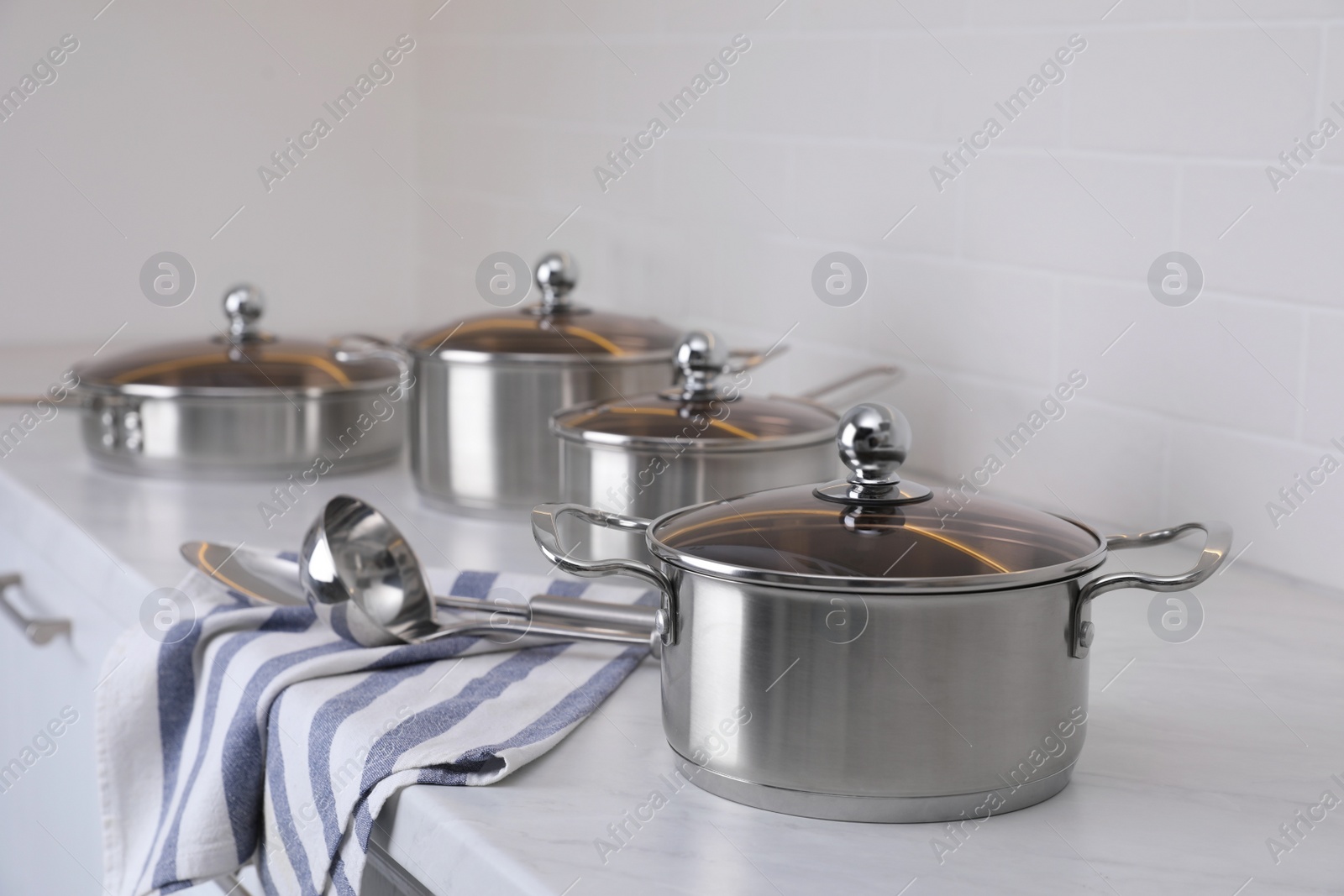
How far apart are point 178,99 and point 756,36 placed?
3.46 feet

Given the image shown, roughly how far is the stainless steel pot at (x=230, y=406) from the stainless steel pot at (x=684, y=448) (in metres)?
0.40

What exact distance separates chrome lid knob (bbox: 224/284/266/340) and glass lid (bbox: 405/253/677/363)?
24cm

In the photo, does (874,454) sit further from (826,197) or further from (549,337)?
(826,197)

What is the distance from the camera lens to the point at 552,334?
1134 mm

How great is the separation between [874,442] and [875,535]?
2.6 inches

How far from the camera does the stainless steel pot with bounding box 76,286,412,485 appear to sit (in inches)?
49.2

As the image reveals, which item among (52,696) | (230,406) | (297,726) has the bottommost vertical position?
(52,696)

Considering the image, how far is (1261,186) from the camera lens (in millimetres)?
962

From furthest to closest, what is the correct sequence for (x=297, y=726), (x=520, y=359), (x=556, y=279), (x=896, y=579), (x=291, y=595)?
(x=556, y=279), (x=520, y=359), (x=291, y=595), (x=297, y=726), (x=896, y=579)

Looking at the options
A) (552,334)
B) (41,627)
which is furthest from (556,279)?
(41,627)

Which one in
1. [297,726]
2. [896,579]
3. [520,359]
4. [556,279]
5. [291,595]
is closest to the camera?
[896,579]

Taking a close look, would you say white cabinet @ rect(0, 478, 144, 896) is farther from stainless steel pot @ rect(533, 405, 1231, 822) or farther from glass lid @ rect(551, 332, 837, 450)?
stainless steel pot @ rect(533, 405, 1231, 822)

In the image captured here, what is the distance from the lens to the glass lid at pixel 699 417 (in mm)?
905

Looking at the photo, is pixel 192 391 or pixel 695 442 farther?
pixel 192 391
